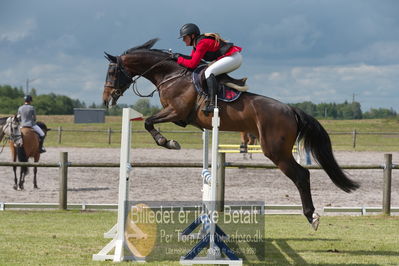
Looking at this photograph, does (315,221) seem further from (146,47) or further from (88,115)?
(88,115)

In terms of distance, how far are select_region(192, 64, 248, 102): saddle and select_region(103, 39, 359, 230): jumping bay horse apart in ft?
0.19

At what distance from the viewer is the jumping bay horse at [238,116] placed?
265 inches

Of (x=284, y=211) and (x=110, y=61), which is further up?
(x=110, y=61)

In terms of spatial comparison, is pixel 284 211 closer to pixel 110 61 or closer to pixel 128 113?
pixel 110 61

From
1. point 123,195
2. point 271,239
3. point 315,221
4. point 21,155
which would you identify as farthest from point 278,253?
point 21,155

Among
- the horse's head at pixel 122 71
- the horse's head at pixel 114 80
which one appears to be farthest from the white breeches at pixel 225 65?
the horse's head at pixel 114 80

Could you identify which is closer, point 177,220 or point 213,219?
point 213,219

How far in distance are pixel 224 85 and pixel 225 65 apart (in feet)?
0.76

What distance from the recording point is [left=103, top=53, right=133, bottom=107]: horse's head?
23.7ft

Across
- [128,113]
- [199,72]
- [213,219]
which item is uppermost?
[199,72]

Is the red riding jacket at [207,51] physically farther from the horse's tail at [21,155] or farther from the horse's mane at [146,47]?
the horse's tail at [21,155]

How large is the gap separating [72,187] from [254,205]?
4758mm

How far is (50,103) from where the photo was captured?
76500 mm

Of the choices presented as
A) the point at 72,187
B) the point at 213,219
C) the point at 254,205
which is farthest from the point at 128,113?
the point at 72,187
